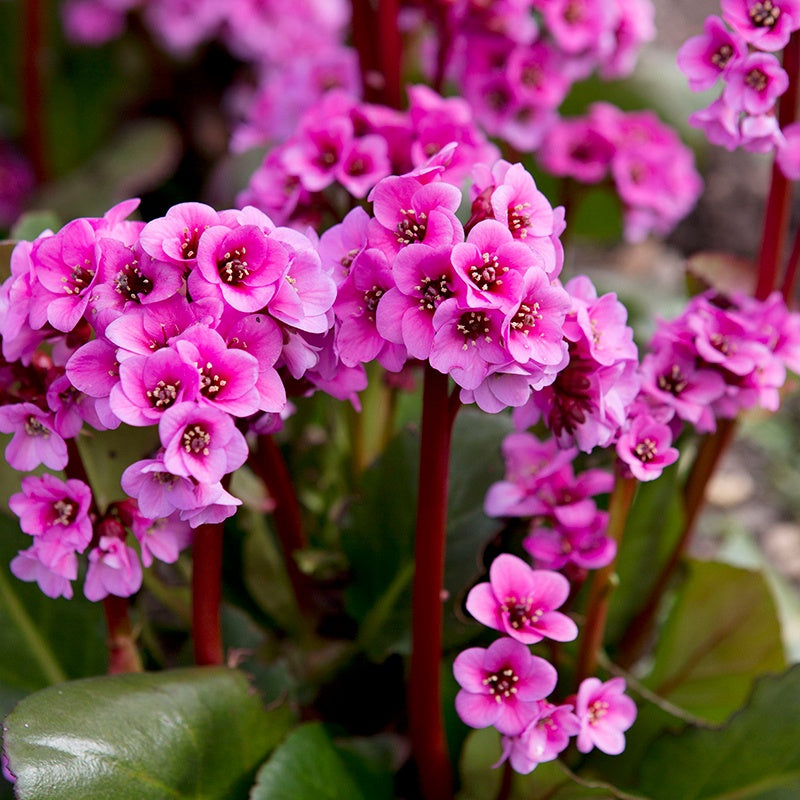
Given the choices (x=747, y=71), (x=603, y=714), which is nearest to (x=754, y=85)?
(x=747, y=71)

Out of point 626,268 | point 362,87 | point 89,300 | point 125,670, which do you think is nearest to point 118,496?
point 125,670

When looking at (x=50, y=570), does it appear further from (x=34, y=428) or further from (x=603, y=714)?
(x=603, y=714)

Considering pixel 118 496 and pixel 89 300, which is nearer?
pixel 89 300

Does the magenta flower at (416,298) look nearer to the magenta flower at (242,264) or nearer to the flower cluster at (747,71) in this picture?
the magenta flower at (242,264)

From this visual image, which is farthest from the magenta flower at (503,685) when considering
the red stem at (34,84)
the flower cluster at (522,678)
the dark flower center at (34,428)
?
the red stem at (34,84)

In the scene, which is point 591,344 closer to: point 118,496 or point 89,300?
point 89,300
